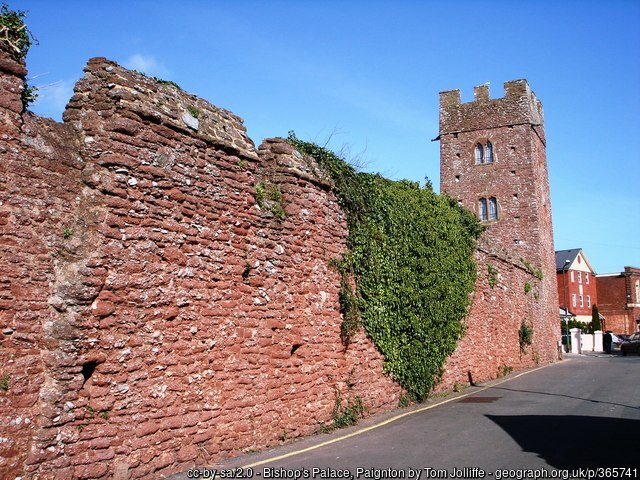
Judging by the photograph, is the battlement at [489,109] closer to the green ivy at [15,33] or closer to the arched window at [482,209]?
the arched window at [482,209]

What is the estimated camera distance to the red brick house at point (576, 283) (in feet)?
226

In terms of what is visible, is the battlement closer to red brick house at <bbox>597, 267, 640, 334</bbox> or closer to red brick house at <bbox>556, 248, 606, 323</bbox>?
red brick house at <bbox>556, 248, 606, 323</bbox>

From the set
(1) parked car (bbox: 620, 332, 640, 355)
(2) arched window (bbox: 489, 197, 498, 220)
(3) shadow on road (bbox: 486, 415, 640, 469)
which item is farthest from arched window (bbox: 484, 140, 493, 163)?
(3) shadow on road (bbox: 486, 415, 640, 469)

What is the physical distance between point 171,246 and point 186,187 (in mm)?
863

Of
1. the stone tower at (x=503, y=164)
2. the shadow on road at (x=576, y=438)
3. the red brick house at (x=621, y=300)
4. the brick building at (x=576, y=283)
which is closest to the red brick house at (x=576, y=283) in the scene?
the brick building at (x=576, y=283)

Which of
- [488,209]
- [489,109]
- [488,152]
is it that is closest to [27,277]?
[488,209]

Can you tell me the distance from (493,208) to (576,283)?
4008 centimetres

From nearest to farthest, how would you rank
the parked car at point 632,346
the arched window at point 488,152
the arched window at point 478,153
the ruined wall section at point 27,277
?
the ruined wall section at point 27,277
the arched window at point 488,152
the arched window at point 478,153
the parked car at point 632,346

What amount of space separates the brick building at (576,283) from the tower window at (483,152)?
3700cm

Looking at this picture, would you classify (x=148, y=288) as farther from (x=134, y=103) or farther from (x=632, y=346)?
(x=632, y=346)

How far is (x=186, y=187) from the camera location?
26.9 feet

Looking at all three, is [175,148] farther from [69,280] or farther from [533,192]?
[533,192]

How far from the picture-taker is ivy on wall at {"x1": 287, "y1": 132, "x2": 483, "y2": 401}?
39.6ft

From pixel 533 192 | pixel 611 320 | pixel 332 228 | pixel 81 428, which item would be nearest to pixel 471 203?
pixel 533 192
